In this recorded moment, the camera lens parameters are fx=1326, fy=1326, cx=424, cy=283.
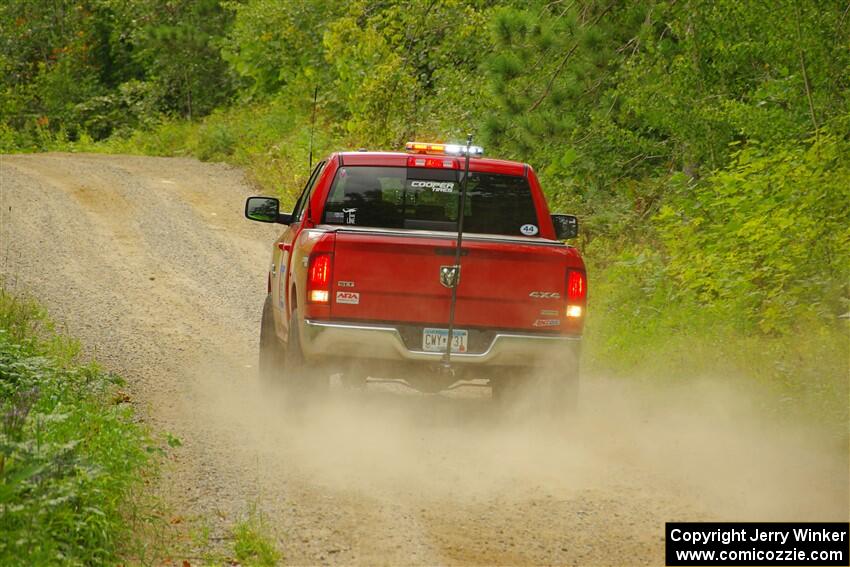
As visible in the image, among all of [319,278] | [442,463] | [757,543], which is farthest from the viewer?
[319,278]

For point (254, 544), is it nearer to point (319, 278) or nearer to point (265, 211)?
point (319, 278)

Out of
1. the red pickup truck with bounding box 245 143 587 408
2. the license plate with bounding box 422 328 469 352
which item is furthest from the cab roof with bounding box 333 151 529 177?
the license plate with bounding box 422 328 469 352

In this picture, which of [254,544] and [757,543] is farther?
[757,543]

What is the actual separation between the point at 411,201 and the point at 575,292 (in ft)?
4.73

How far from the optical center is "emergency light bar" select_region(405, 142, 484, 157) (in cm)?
934

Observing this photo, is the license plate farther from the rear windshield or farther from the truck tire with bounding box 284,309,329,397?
the rear windshield

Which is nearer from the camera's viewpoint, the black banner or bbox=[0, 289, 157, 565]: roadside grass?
bbox=[0, 289, 157, 565]: roadside grass

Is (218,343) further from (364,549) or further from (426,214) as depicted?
(364,549)

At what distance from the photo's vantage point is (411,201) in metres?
9.46

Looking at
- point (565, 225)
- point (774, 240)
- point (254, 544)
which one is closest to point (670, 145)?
point (774, 240)

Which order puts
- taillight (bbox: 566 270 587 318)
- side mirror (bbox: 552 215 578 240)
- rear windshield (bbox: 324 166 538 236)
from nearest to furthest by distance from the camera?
1. taillight (bbox: 566 270 587 318)
2. rear windshield (bbox: 324 166 538 236)
3. side mirror (bbox: 552 215 578 240)

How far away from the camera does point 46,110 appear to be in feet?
137

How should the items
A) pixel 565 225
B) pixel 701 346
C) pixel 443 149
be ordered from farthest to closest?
pixel 701 346, pixel 565 225, pixel 443 149

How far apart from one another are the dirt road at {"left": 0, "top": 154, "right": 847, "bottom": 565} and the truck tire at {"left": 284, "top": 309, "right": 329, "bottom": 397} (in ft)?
0.52
